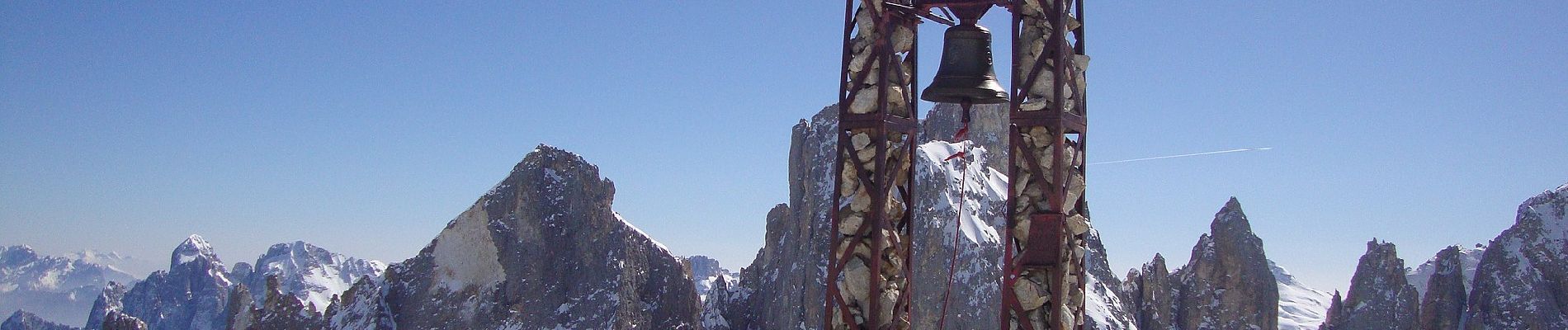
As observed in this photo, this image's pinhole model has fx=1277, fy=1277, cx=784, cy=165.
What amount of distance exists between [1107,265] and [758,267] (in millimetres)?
32929

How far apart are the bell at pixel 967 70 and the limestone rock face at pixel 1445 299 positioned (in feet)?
392

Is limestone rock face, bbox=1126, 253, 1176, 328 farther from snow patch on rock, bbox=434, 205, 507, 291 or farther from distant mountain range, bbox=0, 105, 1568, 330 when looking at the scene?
snow patch on rock, bbox=434, 205, 507, 291

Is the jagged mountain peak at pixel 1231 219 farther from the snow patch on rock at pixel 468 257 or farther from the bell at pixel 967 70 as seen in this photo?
the bell at pixel 967 70

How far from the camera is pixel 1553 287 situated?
388 ft

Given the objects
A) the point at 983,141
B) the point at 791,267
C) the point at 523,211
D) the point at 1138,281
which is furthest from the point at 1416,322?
the point at 523,211

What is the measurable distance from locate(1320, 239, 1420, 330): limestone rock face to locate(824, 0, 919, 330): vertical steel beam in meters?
114

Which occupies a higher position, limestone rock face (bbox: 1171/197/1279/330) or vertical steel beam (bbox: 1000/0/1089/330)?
limestone rock face (bbox: 1171/197/1279/330)

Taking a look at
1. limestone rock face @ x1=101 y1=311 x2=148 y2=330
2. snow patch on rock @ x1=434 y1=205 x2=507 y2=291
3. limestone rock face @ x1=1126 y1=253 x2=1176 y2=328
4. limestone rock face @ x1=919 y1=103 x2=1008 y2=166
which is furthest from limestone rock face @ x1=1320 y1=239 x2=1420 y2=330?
limestone rock face @ x1=101 y1=311 x2=148 y2=330

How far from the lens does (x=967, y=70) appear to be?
13.0 meters

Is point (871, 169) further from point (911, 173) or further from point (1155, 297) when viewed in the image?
point (1155, 297)

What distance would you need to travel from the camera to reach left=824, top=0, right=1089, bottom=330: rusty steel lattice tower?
1040 centimetres

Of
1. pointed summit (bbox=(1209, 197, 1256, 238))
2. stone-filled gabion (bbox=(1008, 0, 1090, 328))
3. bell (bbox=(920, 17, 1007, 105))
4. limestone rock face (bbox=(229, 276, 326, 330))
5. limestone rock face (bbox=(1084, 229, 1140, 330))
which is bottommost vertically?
stone-filled gabion (bbox=(1008, 0, 1090, 328))

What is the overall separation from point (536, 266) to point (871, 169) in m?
116

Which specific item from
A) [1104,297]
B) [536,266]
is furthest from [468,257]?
[1104,297]
